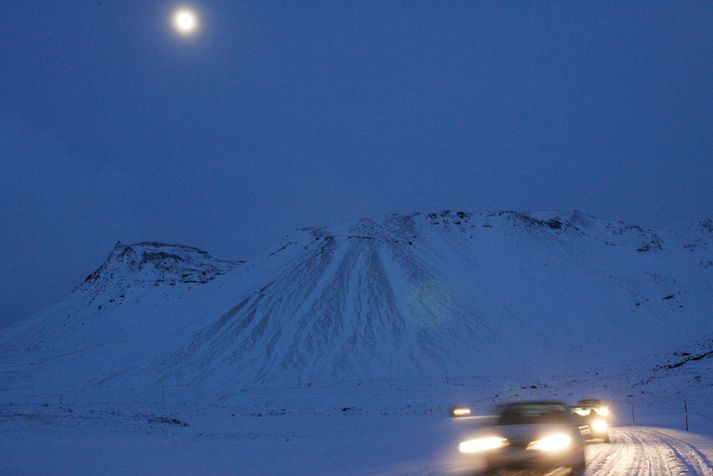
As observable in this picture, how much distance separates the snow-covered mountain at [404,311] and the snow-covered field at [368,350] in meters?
0.33

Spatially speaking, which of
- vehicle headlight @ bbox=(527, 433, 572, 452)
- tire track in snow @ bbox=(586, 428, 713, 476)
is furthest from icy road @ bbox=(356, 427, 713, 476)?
vehicle headlight @ bbox=(527, 433, 572, 452)

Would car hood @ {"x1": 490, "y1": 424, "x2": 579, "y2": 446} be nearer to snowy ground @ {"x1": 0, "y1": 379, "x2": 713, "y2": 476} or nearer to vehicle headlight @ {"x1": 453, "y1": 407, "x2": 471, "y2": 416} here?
snowy ground @ {"x1": 0, "y1": 379, "x2": 713, "y2": 476}

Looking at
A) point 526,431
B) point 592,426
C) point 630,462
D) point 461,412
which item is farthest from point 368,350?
point 526,431

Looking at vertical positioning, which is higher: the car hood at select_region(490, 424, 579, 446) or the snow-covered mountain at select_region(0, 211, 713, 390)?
the snow-covered mountain at select_region(0, 211, 713, 390)

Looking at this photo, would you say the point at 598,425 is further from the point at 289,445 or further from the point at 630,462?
the point at 289,445

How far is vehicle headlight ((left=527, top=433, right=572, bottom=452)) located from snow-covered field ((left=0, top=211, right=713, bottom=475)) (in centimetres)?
167

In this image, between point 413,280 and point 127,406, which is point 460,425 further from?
point 413,280

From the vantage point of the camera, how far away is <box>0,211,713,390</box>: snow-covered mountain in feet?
242

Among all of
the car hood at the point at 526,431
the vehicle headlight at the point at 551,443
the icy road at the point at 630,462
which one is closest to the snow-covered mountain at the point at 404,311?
the icy road at the point at 630,462

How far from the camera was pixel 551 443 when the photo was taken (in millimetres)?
12148

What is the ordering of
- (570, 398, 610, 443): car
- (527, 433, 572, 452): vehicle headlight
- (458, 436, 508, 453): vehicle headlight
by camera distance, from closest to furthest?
(527, 433, 572, 452): vehicle headlight, (458, 436, 508, 453): vehicle headlight, (570, 398, 610, 443): car

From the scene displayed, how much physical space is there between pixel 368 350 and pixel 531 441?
63.0m

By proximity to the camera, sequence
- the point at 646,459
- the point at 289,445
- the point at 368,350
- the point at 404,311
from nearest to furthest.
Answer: the point at 646,459
the point at 289,445
the point at 368,350
the point at 404,311

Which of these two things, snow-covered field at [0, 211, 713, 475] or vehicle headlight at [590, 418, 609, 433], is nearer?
vehicle headlight at [590, 418, 609, 433]
